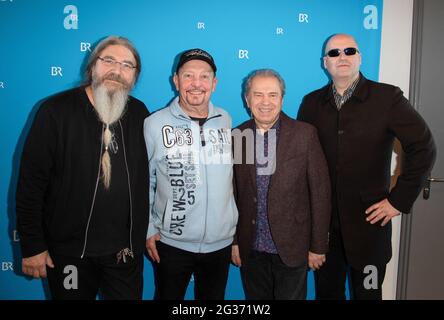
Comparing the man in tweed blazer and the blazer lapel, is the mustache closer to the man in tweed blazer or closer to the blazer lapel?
the man in tweed blazer

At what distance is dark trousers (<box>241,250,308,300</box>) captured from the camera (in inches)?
69.2

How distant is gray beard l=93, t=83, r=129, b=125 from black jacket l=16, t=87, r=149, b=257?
4cm

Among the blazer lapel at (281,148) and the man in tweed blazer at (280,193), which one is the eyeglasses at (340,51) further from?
the blazer lapel at (281,148)

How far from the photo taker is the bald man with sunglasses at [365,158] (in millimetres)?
1742

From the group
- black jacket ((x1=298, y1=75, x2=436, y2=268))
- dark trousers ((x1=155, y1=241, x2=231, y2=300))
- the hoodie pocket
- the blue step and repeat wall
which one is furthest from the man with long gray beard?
the hoodie pocket

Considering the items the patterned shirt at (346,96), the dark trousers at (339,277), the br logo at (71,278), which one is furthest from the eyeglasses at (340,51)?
the br logo at (71,278)

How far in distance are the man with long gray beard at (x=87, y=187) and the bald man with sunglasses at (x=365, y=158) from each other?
3.74 feet

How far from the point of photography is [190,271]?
5.90 ft

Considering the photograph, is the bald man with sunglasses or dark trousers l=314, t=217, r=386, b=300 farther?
dark trousers l=314, t=217, r=386, b=300

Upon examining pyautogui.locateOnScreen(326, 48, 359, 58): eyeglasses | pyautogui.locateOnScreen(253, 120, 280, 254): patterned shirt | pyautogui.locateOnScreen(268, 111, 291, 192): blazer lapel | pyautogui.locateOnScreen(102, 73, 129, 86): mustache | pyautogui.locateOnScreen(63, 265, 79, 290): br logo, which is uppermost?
pyautogui.locateOnScreen(326, 48, 359, 58): eyeglasses

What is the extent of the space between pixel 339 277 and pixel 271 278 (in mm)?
466

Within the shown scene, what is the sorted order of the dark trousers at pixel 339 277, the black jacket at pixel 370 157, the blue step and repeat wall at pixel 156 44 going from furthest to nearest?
1. the blue step and repeat wall at pixel 156 44
2. the dark trousers at pixel 339 277
3. the black jacket at pixel 370 157

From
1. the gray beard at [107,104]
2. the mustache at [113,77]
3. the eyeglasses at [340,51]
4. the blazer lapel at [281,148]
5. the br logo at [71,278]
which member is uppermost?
the eyeglasses at [340,51]
